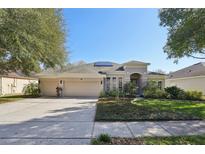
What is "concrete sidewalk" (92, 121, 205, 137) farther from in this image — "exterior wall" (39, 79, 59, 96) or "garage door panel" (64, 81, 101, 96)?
"exterior wall" (39, 79, 59, 96)

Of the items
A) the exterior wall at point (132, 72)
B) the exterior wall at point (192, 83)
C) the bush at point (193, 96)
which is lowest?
the bush at point (193, 96)

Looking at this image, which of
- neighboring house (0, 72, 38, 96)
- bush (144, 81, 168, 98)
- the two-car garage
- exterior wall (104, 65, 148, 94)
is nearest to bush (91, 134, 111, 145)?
bush (144, 81, 168, 98)

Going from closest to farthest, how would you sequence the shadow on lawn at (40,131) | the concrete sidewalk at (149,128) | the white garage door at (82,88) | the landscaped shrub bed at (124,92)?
the shadow on lawn at (40,131) < the concrete sidewalk at (149,128) < the landscaped shrub bed at (124,92) < the white garage door at (82,88)

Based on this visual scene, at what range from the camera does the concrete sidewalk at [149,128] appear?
23.4 ft

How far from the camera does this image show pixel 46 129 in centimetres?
761

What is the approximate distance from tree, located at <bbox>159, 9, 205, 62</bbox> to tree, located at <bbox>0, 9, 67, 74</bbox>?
7704 millimetres

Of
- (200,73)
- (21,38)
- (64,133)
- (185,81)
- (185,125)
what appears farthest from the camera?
(185,81)

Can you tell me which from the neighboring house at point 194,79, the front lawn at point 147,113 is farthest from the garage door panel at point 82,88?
the neighboring house at point 194,79

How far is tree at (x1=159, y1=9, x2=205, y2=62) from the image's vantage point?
1166cm

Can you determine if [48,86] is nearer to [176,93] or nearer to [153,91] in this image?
[153,91]

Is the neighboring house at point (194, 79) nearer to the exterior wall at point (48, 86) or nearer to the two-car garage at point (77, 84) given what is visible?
the two-car garage at point (77, 84)
